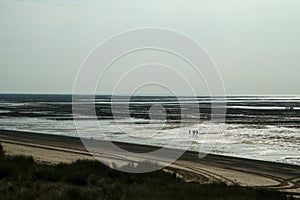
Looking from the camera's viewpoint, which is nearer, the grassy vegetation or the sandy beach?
the grassy vegetation

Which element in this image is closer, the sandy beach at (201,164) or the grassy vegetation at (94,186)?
the grassy vegetation at (94,186)

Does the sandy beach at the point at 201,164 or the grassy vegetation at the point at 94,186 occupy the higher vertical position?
the grassy vegetation at the point at 94,186

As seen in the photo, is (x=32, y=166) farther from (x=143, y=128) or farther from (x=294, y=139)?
(x=143, y=128)

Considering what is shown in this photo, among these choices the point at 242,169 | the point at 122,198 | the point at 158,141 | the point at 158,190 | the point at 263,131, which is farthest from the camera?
the point at 263,131

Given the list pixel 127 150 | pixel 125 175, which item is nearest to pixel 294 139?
pixel 127 150
